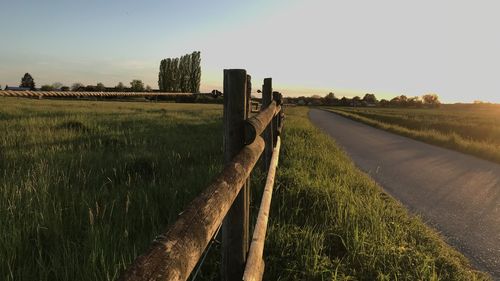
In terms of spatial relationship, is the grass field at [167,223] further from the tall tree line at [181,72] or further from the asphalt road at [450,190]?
the tall tree line at [181,72]

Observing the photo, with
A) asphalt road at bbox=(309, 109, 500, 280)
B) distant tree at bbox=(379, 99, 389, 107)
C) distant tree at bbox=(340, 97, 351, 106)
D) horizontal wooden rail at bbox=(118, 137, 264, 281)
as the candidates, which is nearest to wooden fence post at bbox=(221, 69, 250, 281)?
horizontal wooden rail at bbox=(118, 137, 264, 281)

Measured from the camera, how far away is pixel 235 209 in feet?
8.78

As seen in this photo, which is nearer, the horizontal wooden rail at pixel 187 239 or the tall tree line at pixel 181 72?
the horizontal wooden rail at pixel 187 239

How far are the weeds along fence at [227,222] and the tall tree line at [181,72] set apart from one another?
89472mm

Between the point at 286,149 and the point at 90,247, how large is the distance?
6.46 m

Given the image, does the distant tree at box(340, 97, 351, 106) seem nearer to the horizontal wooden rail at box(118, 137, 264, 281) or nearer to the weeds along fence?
the weeds along fence

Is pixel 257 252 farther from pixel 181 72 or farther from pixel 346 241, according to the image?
pixel 181 72

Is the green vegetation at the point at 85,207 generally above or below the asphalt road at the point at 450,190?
above

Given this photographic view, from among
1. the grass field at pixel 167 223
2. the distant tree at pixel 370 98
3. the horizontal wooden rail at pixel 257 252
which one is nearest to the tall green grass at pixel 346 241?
the grass field at pixel 167 223

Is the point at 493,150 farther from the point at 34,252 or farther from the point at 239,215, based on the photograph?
the point at 34,252

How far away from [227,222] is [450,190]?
612cm

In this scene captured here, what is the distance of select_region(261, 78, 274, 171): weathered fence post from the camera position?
20.8 feet

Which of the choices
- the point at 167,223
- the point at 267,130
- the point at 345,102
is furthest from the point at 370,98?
the point at 167,223

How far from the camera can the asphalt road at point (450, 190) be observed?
477cm
